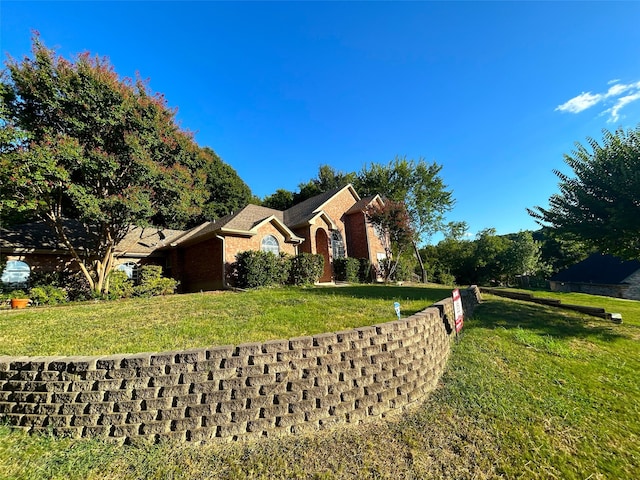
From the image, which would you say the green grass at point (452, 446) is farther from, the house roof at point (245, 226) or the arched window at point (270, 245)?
the arched window at point (270, 245)

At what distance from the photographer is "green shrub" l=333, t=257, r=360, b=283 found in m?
17.5

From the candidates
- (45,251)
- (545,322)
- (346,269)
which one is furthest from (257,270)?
(545,322)

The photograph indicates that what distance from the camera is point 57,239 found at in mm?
13719

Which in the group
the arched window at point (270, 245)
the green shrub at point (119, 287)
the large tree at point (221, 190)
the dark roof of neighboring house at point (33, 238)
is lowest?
the green shrub at point (119, 287)

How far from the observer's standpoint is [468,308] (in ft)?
29.3

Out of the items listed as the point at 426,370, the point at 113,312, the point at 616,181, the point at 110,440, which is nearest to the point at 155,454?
the point at 110,440

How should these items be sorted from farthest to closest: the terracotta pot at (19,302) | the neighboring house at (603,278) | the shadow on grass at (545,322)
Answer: the neighboring house at (603,278)
the terracotta pot at (19,302)
the shadow on grass at (545,322)

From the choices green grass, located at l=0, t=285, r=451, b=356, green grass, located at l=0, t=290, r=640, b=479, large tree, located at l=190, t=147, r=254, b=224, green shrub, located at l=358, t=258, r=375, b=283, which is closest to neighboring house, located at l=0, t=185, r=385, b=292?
green shrub, located at l=358, t=258, r=375, b=283

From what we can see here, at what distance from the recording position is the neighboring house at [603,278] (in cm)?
2273

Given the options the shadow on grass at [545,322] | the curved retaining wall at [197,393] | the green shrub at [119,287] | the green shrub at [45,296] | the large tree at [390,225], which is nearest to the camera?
the curved retaining wall at [197,393]

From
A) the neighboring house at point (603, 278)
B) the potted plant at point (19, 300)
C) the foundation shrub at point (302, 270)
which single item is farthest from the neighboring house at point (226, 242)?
the neighboring house at point (603, 278)

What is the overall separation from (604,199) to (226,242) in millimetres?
14988

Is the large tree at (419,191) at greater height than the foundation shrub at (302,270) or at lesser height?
greater

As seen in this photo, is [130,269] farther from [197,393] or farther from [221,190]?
[197,393]
